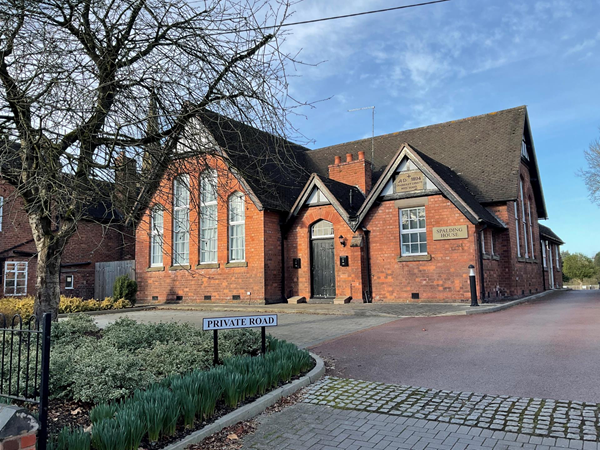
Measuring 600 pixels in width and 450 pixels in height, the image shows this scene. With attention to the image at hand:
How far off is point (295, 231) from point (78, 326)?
11992 millimetres

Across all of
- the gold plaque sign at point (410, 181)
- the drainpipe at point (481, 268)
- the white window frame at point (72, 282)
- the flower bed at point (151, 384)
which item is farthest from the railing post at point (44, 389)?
the white window frame at point (72, 282)

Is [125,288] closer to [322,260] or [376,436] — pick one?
[322,260]

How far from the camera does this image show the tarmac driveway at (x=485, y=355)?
6.12 metres

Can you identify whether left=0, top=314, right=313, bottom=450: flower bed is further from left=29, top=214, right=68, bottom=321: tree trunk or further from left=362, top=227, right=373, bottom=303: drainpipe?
left=362, top=227, right=373, bottom=303: drainpipe

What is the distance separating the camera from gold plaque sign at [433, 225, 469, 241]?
16.6 metres

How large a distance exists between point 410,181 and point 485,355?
1082 cm

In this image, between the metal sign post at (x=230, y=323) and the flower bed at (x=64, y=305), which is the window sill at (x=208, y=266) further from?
the metal sign post at (x=230, y=323)

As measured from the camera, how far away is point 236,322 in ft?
21.5

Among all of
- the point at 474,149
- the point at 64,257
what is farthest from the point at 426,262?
the point at 64,257

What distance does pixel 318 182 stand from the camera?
19156 mm

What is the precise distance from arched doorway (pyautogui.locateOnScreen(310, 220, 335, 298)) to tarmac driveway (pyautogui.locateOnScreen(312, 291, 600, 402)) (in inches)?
280

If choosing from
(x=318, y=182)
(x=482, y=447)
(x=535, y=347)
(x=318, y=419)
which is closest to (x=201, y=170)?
(x=318, y=419)

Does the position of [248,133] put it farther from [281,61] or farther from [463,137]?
[463,137]

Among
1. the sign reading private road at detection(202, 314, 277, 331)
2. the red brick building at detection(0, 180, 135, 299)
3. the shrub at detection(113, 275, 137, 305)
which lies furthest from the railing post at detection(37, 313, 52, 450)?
the shrub at detection(113, 275, 137, 305)
